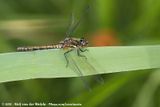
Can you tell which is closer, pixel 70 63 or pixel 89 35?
pixel 70 63

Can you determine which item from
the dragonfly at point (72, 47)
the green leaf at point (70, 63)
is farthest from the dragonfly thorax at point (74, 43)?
the green leaf at point (70, 63)

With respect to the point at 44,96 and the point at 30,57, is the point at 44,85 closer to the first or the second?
the point at 44,96

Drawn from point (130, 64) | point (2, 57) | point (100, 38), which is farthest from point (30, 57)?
point (100, 38)

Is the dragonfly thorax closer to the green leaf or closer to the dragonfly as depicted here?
the dragonfly

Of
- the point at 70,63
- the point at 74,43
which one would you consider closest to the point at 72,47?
the point at 74,43

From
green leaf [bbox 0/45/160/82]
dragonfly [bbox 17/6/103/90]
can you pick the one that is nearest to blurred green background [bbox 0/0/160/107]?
dragonfly [bbox 17/6/103/90]

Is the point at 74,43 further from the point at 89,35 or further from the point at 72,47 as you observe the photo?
the point at 89,35
